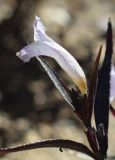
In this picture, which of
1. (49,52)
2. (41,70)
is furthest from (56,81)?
(41,70)

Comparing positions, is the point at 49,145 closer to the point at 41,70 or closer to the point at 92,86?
the point at 92,86

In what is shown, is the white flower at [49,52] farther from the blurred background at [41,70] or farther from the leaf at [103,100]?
the blurred background at [41,70]

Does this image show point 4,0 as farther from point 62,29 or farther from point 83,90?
point 83,90

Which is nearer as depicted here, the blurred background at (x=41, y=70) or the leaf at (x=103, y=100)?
the leaf at (x=103, y=100)

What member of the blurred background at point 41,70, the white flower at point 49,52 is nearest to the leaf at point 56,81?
the white flower at point 49,52

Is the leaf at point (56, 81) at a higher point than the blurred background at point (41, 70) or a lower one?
higher

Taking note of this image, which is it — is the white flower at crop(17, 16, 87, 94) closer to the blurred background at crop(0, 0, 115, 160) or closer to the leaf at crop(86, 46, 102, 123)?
the leaf at crop(86, 46, 102, 123)

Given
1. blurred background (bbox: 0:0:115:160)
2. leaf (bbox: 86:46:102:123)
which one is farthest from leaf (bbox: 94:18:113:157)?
blurred background (bbox: 0:0:115:160)

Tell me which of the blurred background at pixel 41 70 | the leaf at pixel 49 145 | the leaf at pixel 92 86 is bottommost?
the blurred background at pixel 41 70
